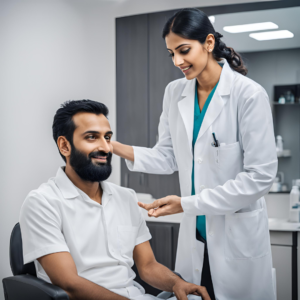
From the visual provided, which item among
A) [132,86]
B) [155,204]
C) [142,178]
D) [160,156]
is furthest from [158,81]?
[155,204]

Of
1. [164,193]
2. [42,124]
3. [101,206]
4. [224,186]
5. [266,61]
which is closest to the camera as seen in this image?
[224,186]

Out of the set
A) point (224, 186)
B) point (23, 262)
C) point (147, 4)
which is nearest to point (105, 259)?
point (23, 262)

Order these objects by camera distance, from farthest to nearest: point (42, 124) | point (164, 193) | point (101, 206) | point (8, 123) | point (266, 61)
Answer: point (164, 193)
point (266, 61)
point (42, 124)
point (8, 123)
point (101, 206)

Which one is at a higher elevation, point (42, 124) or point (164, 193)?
point (42, 124)

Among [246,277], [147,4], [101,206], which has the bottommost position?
[246,277]

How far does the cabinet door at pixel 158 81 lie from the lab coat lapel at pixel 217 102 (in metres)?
1.37

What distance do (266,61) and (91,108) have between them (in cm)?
167

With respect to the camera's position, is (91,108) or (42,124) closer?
(91,108)

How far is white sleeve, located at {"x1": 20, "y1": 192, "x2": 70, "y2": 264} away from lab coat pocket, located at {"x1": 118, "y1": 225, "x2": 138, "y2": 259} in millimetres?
262

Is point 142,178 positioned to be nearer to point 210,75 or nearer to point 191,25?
point 210,75

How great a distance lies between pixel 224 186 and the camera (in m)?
1.37

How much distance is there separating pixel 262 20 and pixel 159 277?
203 cm

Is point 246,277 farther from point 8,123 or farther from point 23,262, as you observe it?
point 8,123

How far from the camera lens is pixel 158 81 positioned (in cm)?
290
